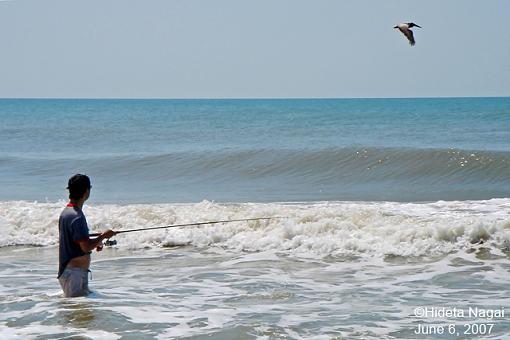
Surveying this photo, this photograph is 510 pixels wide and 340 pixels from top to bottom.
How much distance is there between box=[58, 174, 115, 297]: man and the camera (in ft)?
23.3

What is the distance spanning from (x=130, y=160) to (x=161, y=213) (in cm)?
1356

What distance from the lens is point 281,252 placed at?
37.4ft

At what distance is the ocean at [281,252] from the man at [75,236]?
0.38 m

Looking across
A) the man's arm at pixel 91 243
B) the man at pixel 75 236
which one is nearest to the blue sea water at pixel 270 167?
the man at pixel 75 236

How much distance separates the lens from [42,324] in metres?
7.08

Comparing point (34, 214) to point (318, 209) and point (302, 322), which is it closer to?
point (318, 209)

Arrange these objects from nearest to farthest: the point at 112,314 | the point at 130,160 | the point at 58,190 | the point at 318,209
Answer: the point at 112,314
the point at 318,209
the point at 58,190
the point at 130,160

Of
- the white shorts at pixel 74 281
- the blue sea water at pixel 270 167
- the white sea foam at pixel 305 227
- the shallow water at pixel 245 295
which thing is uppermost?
the blue sea water at pixel 270 167

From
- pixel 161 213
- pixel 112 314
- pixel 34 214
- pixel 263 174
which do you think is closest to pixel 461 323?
pixel 112 314

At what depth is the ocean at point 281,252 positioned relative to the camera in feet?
23.7

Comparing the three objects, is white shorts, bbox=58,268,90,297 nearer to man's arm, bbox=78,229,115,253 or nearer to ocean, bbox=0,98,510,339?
ocean, bbox=0,98,510,339

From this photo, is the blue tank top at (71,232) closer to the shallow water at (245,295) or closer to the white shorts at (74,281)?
the white shorts at (74,281)
